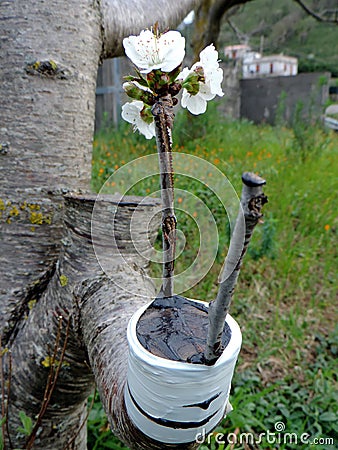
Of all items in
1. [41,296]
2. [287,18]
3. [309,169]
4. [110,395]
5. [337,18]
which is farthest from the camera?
[287,18]

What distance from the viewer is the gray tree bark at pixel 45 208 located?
0.72 m

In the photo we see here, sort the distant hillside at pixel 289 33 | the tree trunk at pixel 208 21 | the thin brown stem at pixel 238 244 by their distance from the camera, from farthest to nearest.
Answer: the distant hillside at pixel 289 33, the tree trunk at pixel 208 21, the thin brown stem at pixel 238 244

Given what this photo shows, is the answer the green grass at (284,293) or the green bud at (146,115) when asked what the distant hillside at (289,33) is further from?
the green bud at (146,115)

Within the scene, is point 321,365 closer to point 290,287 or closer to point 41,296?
point 290,287

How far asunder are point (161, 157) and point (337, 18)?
607cm

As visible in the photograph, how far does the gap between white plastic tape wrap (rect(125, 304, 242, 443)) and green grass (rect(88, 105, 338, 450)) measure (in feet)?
0.92

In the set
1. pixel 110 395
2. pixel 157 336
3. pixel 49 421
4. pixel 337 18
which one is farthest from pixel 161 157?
pixel 337 18

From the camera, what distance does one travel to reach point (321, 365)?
Result: 155 cm

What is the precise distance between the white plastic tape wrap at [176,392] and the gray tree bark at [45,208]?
278 millimetres

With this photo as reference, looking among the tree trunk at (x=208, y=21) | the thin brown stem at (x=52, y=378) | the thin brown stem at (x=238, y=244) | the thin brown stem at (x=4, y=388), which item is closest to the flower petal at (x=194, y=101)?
the thin brown stem at (x=238, y=244)

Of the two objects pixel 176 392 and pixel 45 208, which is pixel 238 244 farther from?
pixel 45 208

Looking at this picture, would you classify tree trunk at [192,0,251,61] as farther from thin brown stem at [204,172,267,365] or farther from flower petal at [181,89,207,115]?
thin brown stem at [204,172,267,365]

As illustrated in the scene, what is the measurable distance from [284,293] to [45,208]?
1.43 meters

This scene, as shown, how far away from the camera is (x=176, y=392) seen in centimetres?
39
